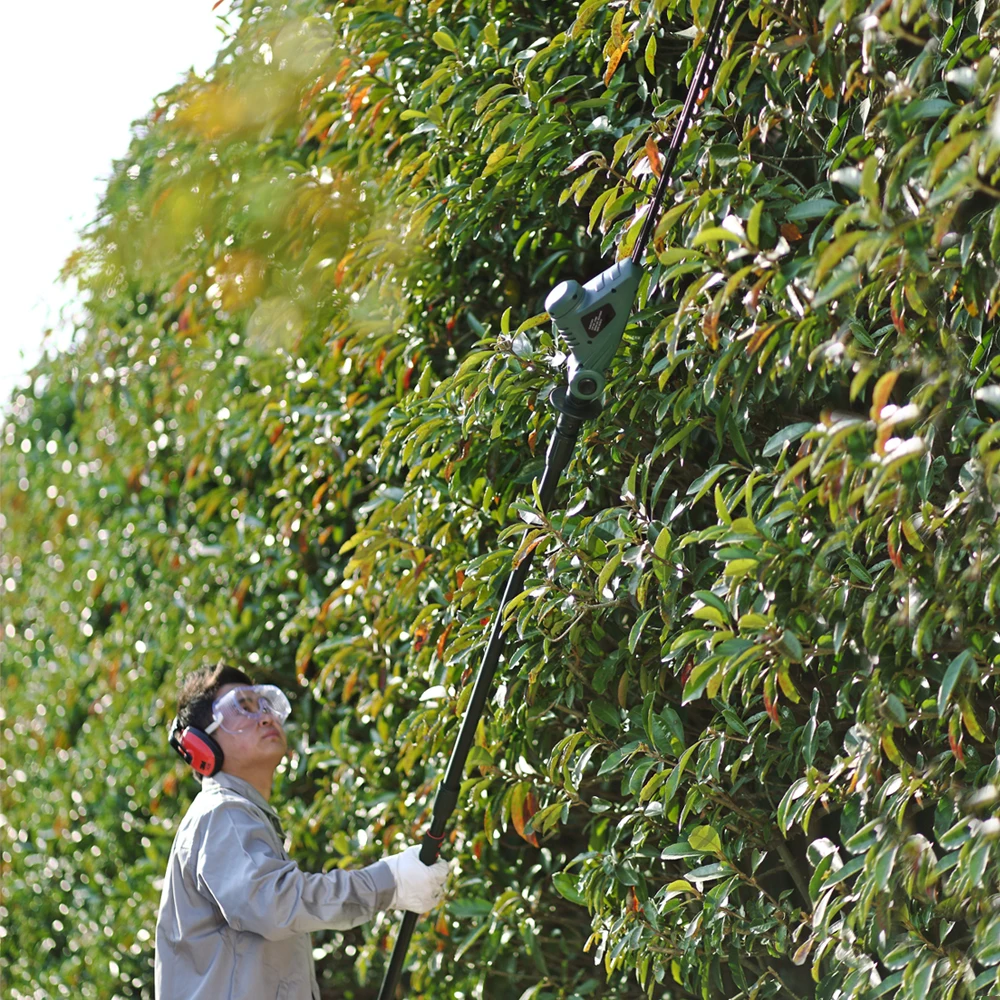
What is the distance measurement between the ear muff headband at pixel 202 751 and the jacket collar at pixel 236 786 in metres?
0.02

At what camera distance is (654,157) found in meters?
2.10

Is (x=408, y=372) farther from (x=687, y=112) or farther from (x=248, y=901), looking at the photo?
(x=248, y=901)

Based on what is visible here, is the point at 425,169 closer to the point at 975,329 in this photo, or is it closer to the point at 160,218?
the point at 160,218

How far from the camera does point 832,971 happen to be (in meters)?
1.89

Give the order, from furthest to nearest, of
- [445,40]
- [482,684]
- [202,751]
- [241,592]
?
[241,592] → [202,751] → [445,40] → [482,684]

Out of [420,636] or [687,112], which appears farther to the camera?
[420,636]

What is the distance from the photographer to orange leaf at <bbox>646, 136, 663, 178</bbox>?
209 cm

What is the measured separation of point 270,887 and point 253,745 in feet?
1.40

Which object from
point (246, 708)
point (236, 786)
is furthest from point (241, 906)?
point (246, 708)

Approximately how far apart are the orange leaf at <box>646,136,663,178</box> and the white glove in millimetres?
1386

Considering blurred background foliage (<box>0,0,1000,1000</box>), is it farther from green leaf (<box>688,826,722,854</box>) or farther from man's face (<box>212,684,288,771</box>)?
man's face (<box>212,684,288,771</box>)

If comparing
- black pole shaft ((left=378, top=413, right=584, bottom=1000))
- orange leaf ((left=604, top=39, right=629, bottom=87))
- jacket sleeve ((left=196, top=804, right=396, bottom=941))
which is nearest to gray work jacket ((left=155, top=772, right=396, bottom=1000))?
jacket sleeve ((left=196, top=804, right=396, bottom=941))

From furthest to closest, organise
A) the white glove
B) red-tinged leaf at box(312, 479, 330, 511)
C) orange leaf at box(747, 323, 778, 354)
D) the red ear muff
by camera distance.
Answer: red-tinged leaf at box(312, 479, 330, 511), the red ear muff, the white glove, orange leaf at box(747, 323, 778, 354)

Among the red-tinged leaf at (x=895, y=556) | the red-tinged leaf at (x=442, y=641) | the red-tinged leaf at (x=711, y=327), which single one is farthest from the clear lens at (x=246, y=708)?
the red-tinged leaf at (x=895, y=556)
